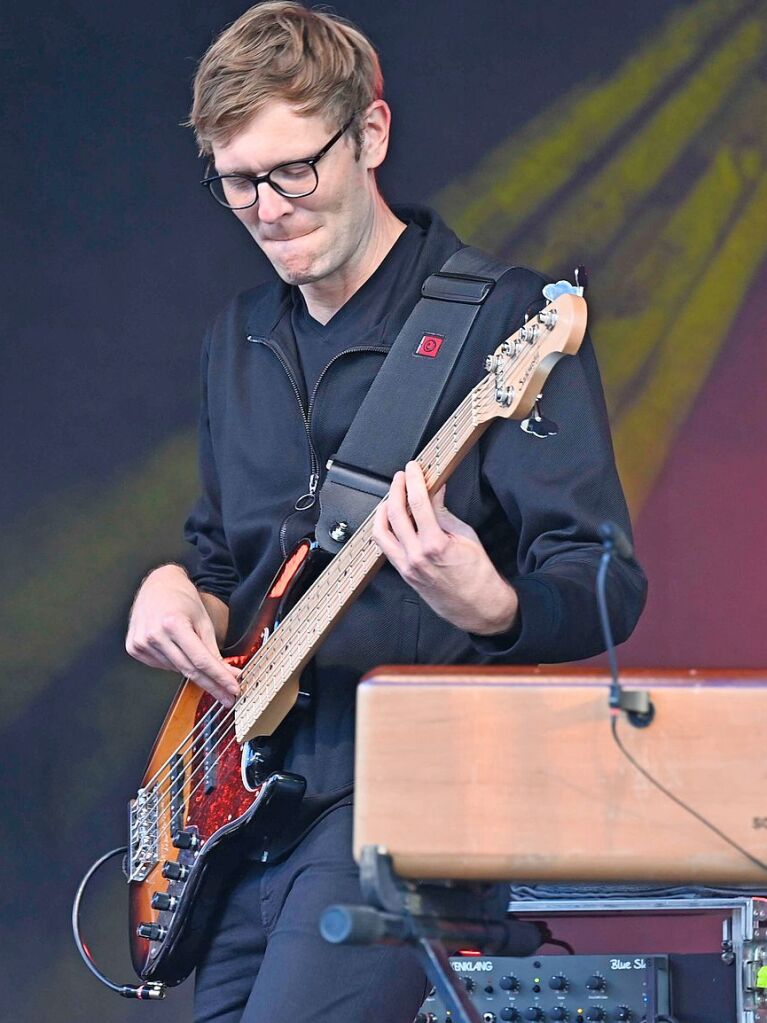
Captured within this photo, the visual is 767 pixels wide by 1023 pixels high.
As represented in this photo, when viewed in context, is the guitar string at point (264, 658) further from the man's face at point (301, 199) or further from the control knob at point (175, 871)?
the man's face at point (301, 199)

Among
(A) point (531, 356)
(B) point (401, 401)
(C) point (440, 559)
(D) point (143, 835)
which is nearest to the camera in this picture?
(C) point (440, 559)

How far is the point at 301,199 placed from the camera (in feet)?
7.44

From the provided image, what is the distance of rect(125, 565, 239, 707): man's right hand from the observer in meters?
2.22

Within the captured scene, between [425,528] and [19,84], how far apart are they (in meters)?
2.55

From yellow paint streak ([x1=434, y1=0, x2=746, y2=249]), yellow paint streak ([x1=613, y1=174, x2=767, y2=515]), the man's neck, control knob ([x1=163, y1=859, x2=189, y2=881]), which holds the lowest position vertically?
yellow paint streak ([x1=613, y1=174, x2=767, y2=515])

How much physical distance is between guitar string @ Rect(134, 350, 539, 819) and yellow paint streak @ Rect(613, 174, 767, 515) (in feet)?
5.68

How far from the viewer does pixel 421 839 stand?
1.39 m

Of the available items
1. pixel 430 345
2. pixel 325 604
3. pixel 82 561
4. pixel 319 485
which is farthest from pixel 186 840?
pixel 82 561

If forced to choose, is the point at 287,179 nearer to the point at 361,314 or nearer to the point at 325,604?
the point at 361,314

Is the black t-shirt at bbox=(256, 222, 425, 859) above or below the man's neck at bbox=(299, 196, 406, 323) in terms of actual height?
below

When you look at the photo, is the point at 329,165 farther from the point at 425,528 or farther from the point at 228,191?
the point at 425,528

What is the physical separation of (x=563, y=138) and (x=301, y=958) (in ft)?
8.02

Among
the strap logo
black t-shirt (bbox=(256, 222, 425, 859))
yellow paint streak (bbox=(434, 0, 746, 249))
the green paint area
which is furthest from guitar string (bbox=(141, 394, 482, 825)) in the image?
yellow paint streak (bbox=(434, 0, 746, 249))

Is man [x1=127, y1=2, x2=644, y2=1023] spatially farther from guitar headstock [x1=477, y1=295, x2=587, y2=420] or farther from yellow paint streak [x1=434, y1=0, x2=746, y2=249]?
yellow paint streak [x1=434, y1=0, x2=746, y2=249]
